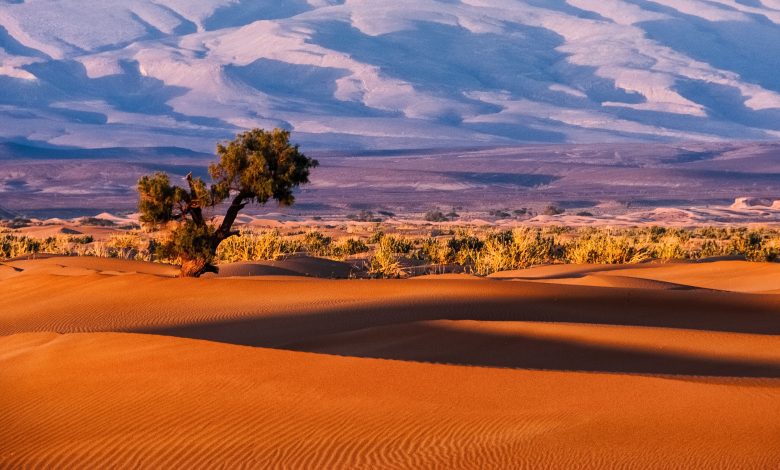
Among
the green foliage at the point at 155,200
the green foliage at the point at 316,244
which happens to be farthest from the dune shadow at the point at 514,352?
the green foliage at the point at 316,244

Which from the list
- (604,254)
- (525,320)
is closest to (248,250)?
(604,254)

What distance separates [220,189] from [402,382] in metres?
8.67

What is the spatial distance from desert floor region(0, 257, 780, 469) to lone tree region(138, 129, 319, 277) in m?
3.27

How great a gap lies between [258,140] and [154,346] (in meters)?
7.47

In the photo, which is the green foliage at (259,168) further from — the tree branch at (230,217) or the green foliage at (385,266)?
the green foliage at (385,266)

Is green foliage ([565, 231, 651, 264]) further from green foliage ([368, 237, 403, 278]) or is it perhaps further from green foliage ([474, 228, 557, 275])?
green foliage ([368, 237, 403, 278])

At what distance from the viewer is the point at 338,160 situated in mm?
125938

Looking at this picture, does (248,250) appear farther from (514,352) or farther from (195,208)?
(514,352)

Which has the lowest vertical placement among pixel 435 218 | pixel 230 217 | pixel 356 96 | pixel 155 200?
pixel 435 218

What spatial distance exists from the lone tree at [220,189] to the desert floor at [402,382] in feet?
10.7

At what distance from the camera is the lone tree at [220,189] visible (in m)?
15.1

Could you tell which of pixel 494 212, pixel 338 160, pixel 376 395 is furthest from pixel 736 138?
pixel 376 395

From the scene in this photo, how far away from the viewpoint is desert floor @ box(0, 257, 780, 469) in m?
5.54

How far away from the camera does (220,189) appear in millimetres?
15227
